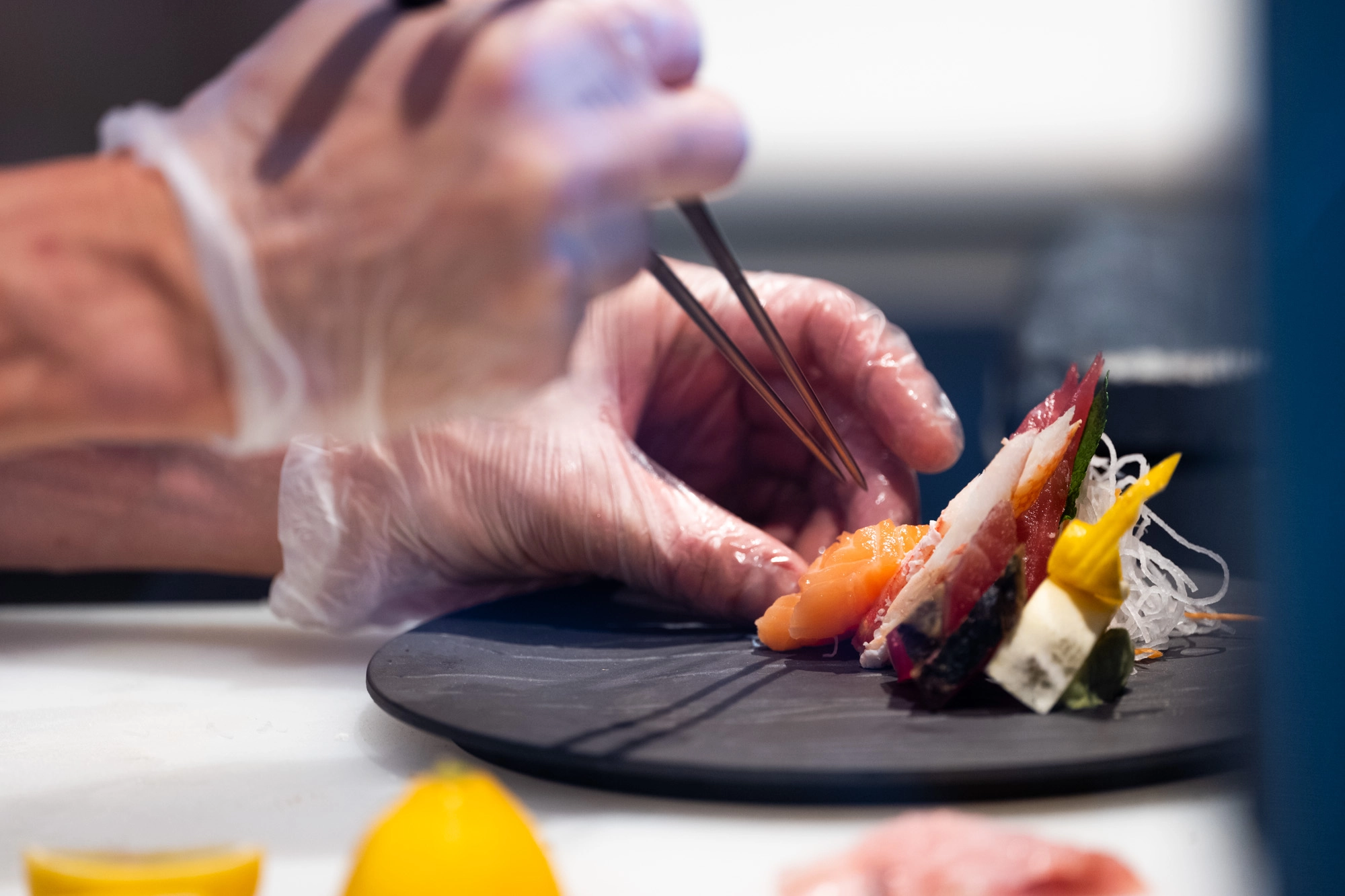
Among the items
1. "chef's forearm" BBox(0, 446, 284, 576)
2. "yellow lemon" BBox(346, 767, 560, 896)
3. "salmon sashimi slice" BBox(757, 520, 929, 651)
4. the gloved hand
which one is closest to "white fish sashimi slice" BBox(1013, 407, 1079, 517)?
"salmon sashimi slice" BBox(757, 520, 929, 651)

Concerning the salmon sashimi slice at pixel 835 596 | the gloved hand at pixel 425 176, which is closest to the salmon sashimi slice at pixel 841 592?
the salmon sashimi slice at pixel 835 596

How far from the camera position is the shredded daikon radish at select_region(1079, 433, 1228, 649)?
34.0 inches

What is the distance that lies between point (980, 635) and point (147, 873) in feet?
1.60

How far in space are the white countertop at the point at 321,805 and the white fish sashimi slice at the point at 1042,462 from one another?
262 mm

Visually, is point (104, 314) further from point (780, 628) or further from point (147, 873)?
point (780, 628)

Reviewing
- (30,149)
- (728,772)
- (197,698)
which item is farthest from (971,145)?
(30,149)

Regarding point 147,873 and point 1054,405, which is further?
point 1054,405

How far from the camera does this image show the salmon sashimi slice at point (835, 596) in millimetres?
875

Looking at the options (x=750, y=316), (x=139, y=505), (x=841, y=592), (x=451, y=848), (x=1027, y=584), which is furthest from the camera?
(x=139, y=505)

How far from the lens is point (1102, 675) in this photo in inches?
27.4

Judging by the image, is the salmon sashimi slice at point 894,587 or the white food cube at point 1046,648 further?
the salmon sashimi slice at point 894,587

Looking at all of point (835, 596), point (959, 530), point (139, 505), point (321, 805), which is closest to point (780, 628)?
point (835, 596)

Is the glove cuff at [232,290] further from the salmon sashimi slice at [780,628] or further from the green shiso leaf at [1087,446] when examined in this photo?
the green shiso leaf at [1087,446]

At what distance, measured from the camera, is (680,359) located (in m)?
1.32
